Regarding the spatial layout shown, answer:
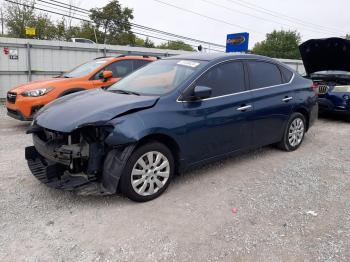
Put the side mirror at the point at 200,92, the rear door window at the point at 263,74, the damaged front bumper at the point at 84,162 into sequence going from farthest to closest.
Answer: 1. the rear door window at the point at 263,74
2. the side mirror at the point at 200,92
3. the damaged front bumper at the point at 84,162

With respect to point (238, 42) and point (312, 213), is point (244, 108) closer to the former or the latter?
point (312, 213)

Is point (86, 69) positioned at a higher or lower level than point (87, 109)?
higher

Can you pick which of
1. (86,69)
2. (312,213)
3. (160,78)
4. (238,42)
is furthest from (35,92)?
(238,42)

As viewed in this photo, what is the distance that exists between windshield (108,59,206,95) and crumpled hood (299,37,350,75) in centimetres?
509

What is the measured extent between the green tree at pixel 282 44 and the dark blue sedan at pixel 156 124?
45580 millimetres

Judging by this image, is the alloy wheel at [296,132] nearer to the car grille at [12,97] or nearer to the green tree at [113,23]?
the car grille at [12,97]

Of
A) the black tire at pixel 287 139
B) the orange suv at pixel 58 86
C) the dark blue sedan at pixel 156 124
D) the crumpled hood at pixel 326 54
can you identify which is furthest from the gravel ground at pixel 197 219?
the crumpled hood at pixel 326 54

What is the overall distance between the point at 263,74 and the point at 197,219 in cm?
268

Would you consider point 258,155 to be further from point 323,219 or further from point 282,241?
point 282,241

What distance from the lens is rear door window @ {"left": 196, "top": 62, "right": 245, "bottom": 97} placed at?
13.1 ft

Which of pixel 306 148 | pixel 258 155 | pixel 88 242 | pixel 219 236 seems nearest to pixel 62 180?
pixel 88 242

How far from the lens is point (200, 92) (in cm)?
364

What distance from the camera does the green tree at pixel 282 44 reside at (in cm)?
4698

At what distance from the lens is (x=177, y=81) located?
387 centimetres
